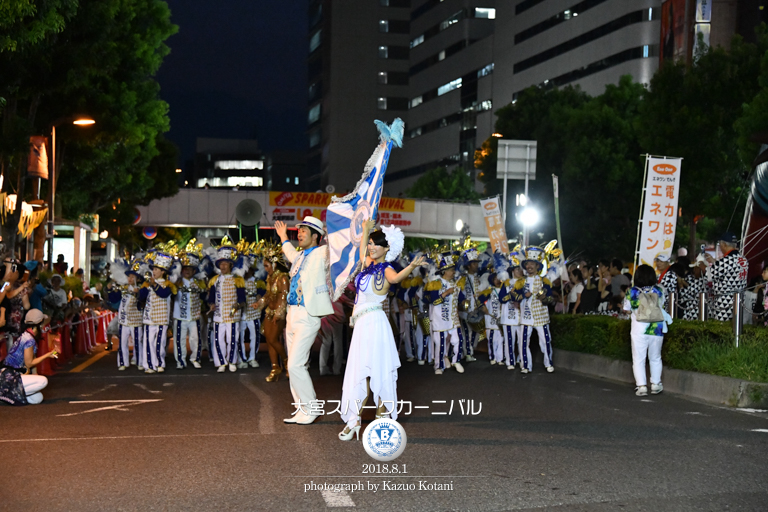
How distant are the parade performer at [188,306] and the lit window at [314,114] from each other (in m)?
107

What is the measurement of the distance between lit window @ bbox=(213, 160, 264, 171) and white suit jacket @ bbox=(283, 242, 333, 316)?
541 ft

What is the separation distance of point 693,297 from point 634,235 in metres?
26.8

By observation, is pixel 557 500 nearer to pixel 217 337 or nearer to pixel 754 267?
pixel 217 337

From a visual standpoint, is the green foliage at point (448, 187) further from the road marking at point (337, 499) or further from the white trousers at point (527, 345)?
the road marking at point (337, 499)

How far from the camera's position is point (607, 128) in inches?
1620

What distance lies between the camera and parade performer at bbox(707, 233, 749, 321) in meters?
14.3

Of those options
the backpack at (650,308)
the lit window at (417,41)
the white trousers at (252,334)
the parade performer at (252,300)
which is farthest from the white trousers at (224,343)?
the lit window at (417,41)

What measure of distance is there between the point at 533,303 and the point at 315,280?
600 cm

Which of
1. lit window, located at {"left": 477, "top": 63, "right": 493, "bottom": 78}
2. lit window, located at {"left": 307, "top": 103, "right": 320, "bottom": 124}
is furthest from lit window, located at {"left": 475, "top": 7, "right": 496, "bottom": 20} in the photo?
lit window, located at {"left": 307, "top": 103, "right": 320, "bottom": 124}

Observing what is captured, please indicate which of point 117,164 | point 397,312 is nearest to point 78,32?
point 117,164

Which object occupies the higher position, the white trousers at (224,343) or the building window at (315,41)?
the building window at (315,41)

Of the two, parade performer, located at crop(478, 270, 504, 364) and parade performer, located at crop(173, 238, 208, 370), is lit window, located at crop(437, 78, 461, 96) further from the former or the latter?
parade performer, located at crop(173, 238, 208, 370)

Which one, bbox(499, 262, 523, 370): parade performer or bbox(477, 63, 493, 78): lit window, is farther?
bbox(477, 63, 493, 78): lit window

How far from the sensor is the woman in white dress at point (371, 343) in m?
8.09
